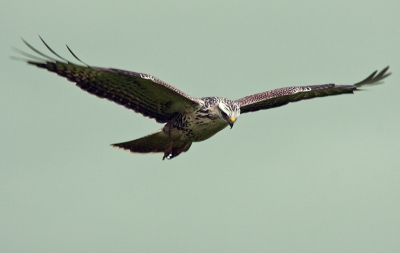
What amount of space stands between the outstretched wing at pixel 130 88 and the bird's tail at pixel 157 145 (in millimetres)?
368

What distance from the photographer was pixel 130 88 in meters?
18.0

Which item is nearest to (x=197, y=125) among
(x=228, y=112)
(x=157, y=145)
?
(x=228, y=112)

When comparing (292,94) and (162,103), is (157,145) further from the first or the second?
(292,94)

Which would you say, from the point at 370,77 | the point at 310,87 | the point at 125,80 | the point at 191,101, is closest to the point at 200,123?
the point at 191,101

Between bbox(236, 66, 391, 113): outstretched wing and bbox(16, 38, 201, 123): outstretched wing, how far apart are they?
165 cm

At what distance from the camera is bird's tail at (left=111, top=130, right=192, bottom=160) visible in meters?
18.8

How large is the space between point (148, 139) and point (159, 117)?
20.2 inches

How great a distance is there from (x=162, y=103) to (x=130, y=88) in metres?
0.81

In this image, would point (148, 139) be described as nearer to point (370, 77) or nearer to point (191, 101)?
point (191, 101)

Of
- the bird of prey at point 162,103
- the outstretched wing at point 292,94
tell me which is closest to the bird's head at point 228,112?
the bird of prey at point 162,103

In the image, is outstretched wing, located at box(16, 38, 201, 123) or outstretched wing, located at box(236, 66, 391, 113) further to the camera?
outstretched wing, located at box(236, 66, 391, 113)

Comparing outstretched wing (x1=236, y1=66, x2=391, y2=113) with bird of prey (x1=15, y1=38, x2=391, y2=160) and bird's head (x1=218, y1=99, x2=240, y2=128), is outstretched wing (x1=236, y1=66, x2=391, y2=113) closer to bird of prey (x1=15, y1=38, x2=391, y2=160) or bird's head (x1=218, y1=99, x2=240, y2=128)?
bird of prey (x1=15, y1=38, x2=391, y2=160)

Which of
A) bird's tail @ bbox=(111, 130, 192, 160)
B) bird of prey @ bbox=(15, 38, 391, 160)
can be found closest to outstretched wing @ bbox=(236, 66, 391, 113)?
bird of prey @ bbox=(15, 38, 391, 160)

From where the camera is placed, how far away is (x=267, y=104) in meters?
20.1
